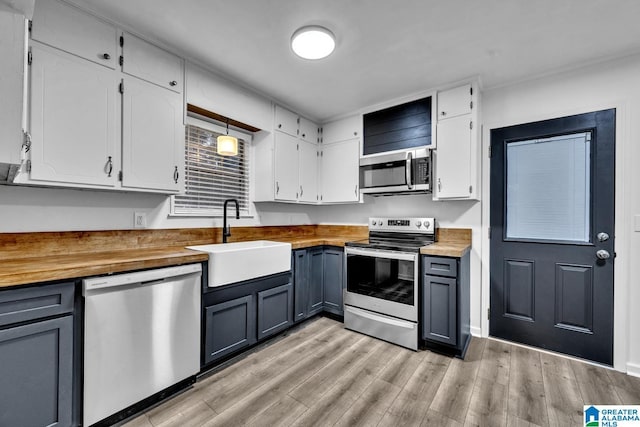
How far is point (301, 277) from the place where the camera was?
9.25ft

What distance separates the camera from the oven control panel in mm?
2933

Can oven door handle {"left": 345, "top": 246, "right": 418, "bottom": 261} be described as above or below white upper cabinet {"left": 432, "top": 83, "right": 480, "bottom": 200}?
below

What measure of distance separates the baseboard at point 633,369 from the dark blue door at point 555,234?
11cm

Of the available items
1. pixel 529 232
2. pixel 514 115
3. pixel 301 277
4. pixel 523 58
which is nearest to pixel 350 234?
pixel 301 277

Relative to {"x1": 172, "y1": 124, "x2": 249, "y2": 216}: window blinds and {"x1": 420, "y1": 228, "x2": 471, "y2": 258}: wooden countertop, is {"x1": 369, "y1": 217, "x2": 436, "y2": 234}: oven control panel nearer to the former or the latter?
{"x1": 420, "y1": 228, "x2": 471, "y2": 258}: wooden countertop

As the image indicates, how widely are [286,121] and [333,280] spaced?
75.5 inches

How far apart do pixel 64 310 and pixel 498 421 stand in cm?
244

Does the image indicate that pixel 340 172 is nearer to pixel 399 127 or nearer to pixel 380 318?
pixel 399 127

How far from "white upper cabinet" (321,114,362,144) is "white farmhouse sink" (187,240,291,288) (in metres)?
1.69

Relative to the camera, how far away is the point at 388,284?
2633 millimetres

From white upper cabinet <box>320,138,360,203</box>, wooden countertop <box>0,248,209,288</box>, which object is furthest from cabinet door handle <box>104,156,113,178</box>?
white upper cabinet <box>320,138,360,203</box>

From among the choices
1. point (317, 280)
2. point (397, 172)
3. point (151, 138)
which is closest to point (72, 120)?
point (151, 138)

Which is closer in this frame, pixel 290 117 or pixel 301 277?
pixel 301 277

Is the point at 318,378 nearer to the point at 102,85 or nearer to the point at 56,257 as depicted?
the point at 56,257
